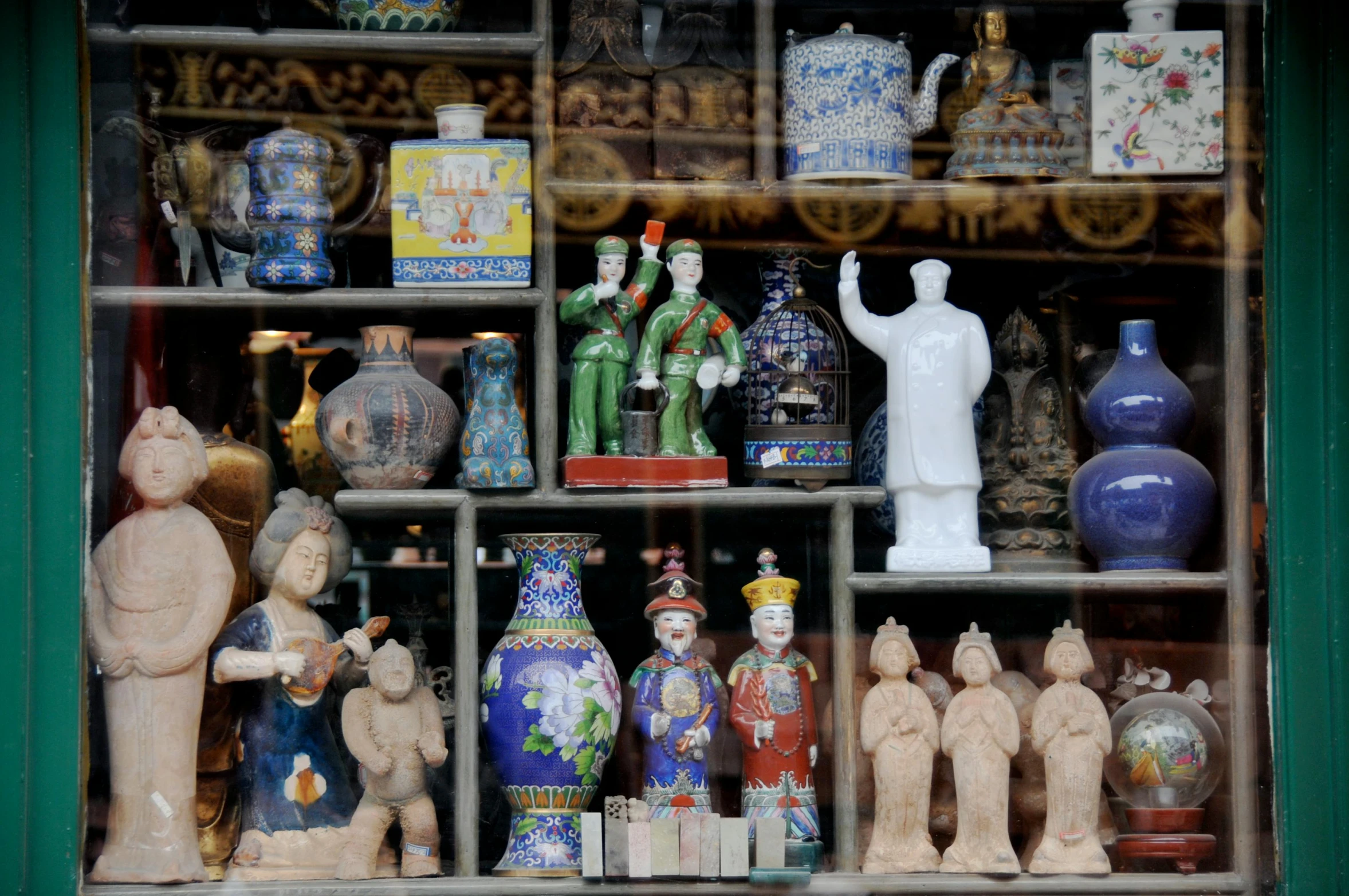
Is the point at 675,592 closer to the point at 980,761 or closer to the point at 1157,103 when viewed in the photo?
the point at 980,761

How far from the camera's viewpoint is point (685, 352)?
3.22 metres

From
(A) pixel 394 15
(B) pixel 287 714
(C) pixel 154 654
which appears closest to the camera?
(C) pixel 154 654

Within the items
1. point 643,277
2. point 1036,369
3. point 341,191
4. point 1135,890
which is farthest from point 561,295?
point 1135,890

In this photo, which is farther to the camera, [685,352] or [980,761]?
[685,352]

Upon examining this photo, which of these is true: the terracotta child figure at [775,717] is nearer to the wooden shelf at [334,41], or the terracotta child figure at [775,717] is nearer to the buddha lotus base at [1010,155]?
the buddha lotus base at [1010,155]

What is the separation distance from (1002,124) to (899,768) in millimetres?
1230

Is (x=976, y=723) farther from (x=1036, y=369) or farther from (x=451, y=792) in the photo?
(x=451, y=792)

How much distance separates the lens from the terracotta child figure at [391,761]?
9.96ft

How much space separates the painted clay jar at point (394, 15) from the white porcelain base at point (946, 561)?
1352 mm

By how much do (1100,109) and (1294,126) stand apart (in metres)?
0.35

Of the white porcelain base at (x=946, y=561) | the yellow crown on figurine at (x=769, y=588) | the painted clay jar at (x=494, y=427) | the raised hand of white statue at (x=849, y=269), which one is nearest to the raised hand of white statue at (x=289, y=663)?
the painted clay jar at (x=494, y=427)

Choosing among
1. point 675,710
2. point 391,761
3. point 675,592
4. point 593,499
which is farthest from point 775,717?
point 391,761

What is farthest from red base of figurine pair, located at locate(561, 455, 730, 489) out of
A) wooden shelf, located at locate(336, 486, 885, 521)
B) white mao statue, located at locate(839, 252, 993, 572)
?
white mao statue, located at locate(839, 252, 993, 572)

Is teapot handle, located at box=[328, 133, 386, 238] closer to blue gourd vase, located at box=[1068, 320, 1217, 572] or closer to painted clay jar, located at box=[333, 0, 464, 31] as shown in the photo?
→ painted clay jar, located at box=[333, 0, 464, 31]
